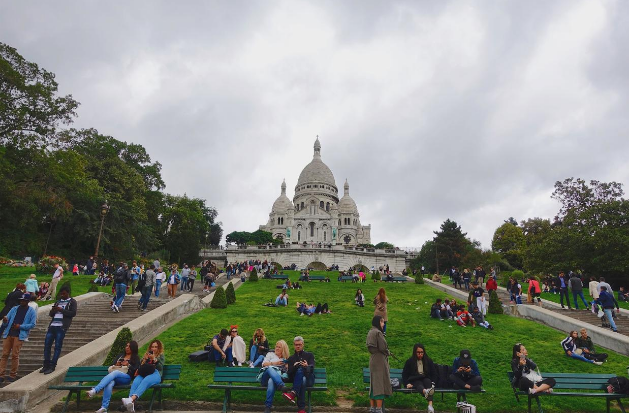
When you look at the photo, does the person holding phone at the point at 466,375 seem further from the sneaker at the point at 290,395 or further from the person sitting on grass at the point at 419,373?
the sneaker at the point at 290,395

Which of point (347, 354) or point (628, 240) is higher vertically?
point (628, 240)

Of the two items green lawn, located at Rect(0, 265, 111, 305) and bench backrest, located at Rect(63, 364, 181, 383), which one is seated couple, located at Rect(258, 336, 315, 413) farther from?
green lawn, located at Rect(0, 265, 111, 305)

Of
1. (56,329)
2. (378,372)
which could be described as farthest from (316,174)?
(378,372)

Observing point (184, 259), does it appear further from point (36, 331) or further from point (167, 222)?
point (36, 331)

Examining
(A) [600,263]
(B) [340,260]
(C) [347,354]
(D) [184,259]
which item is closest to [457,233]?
(B) [340,260]

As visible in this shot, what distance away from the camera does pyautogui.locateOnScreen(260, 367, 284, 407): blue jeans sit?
658 centimetres

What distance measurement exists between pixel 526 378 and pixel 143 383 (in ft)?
20.2

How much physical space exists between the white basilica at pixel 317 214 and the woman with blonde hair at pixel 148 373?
63.5 meters

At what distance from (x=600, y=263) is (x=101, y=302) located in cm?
2631

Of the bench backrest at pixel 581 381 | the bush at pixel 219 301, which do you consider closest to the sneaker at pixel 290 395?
the bench backrest at pixel 581 381

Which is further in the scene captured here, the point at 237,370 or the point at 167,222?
Result: the point at 167,222

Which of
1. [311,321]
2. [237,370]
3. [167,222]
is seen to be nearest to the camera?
[237,370]

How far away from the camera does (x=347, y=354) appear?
989 centimetres

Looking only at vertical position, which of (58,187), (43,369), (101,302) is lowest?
(43,369)
